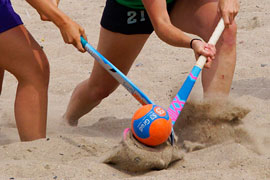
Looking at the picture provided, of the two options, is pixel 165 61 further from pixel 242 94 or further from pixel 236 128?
pixel 236 128

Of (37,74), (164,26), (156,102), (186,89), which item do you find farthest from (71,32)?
(156,102)

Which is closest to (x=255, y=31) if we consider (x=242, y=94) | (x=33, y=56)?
(x=242, y=94)

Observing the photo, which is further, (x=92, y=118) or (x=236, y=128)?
(x=92, y=118)

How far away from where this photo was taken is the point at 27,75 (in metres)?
2.74

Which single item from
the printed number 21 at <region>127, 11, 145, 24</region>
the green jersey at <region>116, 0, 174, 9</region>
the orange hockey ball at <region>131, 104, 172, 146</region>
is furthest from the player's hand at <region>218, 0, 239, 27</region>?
the orange hockey ball at <region>131, 104, 172, 146</region>

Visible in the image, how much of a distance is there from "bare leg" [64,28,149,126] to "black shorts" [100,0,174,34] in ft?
0.13

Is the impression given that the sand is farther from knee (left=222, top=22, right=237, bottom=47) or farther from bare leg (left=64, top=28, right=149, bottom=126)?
knee (left=222, top=22, right=237, bottom=47)

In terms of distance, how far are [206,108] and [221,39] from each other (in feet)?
1.18

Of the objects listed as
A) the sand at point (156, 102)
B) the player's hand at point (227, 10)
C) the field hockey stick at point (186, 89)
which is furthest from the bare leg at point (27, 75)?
the player's hand at point (227, 10)

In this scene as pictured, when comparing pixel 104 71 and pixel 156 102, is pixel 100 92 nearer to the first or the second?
pixel 104 71

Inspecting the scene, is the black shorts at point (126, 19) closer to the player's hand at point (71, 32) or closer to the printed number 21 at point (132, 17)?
the printed number 21 at point (132, 17)

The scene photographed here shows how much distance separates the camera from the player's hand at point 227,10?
273cm

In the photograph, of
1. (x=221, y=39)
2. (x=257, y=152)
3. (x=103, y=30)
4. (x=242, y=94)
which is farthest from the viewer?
(x=242, y=94)

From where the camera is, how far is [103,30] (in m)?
3.29
